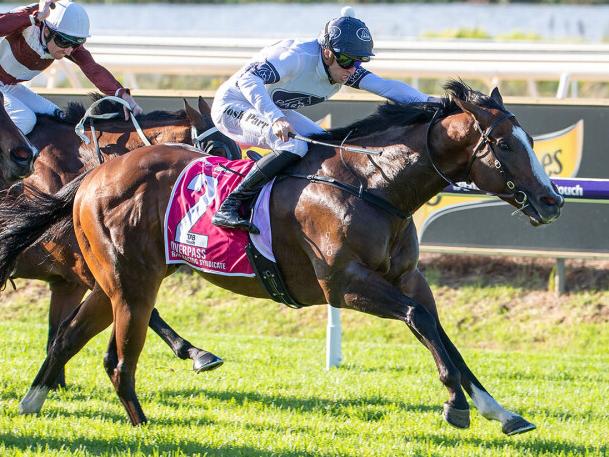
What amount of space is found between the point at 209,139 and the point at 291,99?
974 mm

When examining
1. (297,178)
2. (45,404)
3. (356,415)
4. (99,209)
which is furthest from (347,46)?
(45,404)

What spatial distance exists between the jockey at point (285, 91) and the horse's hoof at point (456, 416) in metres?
1.39

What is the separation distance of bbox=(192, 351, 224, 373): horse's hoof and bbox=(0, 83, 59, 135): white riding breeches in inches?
80.0

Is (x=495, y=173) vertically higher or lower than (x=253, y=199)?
higher

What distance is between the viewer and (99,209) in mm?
5996

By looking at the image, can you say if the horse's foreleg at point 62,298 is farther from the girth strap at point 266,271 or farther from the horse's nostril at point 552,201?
the horse's nostril at point 552,201

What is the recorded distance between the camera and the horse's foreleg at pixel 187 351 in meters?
6.58

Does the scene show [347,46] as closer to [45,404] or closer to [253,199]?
[253,199]

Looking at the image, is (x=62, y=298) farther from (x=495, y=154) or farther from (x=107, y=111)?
(x=495, y=154)

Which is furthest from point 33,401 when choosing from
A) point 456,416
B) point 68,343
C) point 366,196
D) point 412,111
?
point 412,111

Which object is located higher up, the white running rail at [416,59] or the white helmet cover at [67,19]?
the white helmet cover at [67,19]

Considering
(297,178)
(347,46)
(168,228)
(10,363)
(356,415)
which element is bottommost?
(10,363)

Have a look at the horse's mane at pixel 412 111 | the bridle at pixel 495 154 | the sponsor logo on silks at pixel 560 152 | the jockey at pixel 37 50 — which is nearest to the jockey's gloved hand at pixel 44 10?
the jockey at pixel 37 50

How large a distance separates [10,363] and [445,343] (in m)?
3.58
